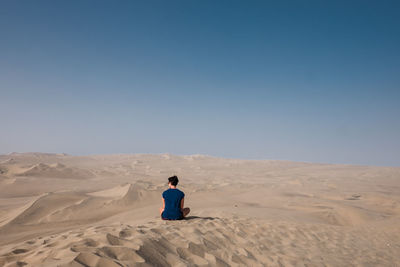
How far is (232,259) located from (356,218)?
7.78m

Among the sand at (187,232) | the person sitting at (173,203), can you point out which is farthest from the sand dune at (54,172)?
the person sitting at (173,203)

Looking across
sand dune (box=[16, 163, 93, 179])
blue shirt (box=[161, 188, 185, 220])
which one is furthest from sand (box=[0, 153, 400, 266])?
sand dune (box=[16, 163, 93, 179])

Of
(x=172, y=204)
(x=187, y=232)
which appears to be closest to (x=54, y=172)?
(x=172, y=204)

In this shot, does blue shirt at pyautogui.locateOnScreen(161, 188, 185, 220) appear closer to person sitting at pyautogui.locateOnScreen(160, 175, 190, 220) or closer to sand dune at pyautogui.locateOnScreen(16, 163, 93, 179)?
person sitting at pyautogui.locateOnScreen(160, 175, 190, 220)

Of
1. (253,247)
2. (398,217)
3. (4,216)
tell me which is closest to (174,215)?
(253,247)

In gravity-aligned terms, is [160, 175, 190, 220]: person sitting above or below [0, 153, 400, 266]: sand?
above

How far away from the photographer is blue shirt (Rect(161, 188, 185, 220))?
519cm

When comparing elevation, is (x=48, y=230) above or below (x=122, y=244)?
below

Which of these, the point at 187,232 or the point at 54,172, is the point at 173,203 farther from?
the point at 54,172

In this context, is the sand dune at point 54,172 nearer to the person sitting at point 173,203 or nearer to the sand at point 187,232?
the sand at point 187,232

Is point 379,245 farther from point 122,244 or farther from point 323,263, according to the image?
point 122,244

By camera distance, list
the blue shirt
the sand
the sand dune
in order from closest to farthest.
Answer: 1. the sand
2. the blue shirt
3. the sand dune

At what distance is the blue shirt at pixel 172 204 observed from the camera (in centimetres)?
519

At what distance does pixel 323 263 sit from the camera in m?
4.06
